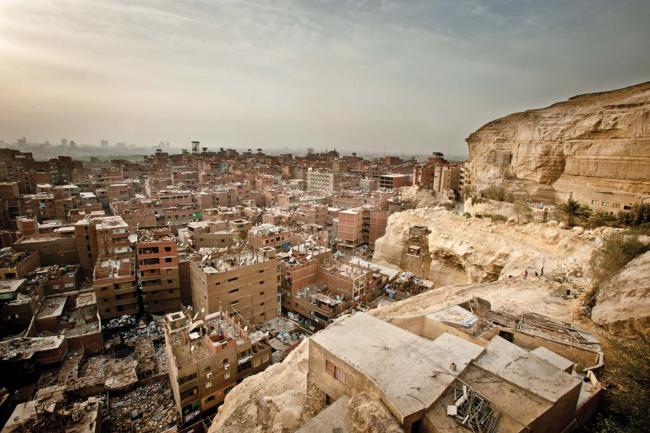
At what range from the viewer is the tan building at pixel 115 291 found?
21828mm

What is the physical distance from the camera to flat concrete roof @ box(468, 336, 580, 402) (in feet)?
21.1

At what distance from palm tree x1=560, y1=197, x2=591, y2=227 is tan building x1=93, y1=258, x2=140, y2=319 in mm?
29113

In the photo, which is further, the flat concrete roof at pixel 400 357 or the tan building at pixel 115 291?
the tan building at pixel 115 291

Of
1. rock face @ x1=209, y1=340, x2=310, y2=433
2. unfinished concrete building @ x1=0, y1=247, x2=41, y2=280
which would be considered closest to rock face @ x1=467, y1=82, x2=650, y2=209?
rock face @ x1=209, y1=340, x2=310, y2=433

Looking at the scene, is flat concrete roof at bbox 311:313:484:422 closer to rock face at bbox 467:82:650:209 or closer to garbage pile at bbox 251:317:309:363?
garbage pile at bbox 251:317:309:363

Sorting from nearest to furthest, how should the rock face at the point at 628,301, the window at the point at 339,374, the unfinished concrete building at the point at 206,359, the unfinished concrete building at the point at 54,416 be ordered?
the window at the point at 339,374 → the rock face at the point at 628,301 → the unfinished concrete building at the point at 54,416 → the unfinished concrete building at the point at 206,359

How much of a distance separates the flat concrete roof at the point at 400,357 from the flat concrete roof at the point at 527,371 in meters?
→ 0.39

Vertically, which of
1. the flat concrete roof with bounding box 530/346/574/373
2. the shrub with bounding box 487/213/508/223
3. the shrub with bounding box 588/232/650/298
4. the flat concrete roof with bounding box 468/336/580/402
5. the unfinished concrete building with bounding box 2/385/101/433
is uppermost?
the shrub with bounding box 588/232/650/298

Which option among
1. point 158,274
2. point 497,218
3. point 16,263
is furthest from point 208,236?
point 497,218

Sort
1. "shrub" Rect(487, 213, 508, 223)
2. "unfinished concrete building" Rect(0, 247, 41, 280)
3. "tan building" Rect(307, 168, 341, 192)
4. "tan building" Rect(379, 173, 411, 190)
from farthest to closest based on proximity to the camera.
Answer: "tan building" Rect(307, 168, 341, 192) → "tan building" Rect(379, 173, 411, 190) → "shrub" Rect(487, 213, 508, 223) → "unfinished concrete building" Rect(0, 247, 41, 280)

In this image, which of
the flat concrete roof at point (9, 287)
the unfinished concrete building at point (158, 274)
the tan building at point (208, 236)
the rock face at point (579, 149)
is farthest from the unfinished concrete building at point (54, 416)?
the rock face at point (579, 149)

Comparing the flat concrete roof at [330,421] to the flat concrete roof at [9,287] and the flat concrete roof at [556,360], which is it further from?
the flat concrete roof at [9,287]

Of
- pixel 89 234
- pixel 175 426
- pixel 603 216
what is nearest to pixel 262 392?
pixel 175 426

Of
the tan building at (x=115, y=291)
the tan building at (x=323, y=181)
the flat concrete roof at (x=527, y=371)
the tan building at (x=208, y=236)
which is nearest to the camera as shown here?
the flat concrete roof at (x=527, y=371)
